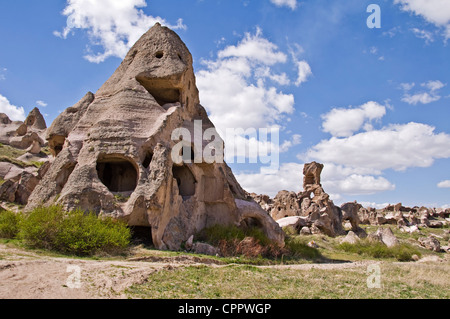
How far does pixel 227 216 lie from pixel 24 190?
11.6 m

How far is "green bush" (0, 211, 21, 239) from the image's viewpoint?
10.5 meters

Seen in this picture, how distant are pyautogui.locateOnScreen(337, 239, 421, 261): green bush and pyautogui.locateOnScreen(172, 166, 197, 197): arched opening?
427 inches

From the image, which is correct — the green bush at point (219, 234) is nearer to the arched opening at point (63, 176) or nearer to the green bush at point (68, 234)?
the green bush at point (68, 234)

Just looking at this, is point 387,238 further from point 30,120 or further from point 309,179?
point 30,120

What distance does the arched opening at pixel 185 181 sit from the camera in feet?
50.0

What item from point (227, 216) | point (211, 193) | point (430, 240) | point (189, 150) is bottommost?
point (430, 240)

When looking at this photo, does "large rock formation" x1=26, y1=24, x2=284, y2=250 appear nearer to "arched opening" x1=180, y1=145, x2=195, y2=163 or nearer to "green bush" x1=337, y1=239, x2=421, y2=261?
"arched opening" x1=180, y1=145, x2=195, y2=163

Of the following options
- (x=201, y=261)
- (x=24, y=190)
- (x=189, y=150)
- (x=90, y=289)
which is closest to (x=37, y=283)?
(x=90, y=289)

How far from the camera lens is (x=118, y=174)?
14.3m
